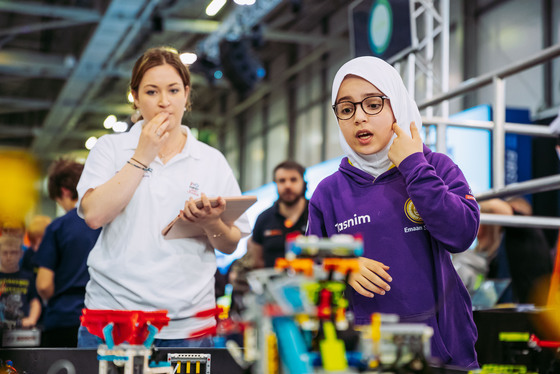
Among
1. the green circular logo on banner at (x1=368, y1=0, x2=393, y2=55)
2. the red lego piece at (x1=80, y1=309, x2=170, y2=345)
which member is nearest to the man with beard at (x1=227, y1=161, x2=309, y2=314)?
the green circular logo on banner at (x1=368, y1=0, x2=393, y2=55)

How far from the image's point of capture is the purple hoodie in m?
1.46

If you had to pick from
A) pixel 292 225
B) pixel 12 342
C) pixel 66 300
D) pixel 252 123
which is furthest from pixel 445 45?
pixel 252 123

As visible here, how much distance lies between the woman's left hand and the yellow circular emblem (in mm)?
492

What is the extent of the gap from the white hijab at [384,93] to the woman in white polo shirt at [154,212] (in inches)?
15.8

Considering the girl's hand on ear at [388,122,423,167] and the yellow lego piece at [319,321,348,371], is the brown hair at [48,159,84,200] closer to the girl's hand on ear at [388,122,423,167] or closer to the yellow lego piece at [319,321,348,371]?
the girl's hand on ear at [388,122,423,167]

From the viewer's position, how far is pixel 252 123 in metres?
17.3

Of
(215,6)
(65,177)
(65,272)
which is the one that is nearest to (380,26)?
(65,177)

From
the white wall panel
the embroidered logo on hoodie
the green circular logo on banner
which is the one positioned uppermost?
the white wall panel

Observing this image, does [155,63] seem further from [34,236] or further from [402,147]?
[34,236]

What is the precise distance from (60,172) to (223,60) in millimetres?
6885

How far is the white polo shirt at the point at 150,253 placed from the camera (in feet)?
Answer: 6.10

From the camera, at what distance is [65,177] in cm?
352

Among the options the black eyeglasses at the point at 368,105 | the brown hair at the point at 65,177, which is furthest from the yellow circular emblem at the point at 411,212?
the brown hair at the point at 65,177

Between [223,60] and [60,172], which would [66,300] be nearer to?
[60,172]
